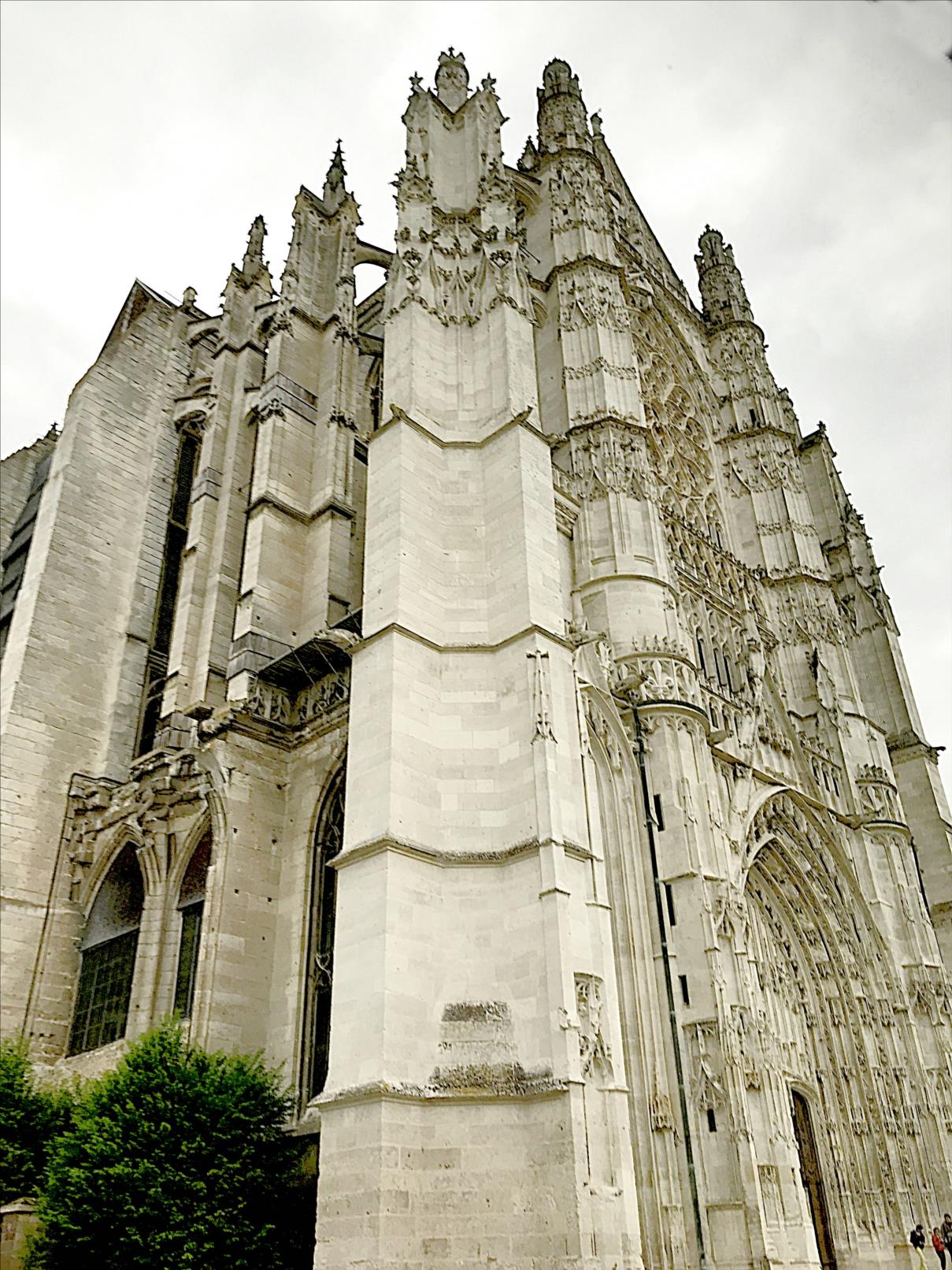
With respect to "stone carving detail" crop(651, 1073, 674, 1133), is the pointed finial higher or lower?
higher

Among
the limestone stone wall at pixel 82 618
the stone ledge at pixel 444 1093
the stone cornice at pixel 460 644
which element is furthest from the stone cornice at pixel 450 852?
the limestone stone wall at pixel 82 618

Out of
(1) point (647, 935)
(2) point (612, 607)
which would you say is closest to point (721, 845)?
(1) point (647, 935)

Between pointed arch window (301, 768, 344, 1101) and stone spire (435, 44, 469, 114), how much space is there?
459 inches

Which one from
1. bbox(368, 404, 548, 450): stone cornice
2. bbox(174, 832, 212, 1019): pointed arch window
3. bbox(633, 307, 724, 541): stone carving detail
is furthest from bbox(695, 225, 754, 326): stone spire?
bbox(174, 832, 212, 1019): pointed arch window

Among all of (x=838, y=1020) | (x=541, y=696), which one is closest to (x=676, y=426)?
(x=838, y=1020)

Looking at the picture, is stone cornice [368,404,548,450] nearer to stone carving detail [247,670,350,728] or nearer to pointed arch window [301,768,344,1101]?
stone carving detail [247,670,350,728]

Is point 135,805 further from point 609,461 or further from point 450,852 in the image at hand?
point 609,461

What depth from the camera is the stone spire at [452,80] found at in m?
17.3

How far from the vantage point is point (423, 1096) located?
852 cm

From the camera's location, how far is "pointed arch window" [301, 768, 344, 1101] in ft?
37.8

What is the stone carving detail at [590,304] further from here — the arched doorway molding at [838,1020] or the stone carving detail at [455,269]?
the arched doorway molding at [838,1020]

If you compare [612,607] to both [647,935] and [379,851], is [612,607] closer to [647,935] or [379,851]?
[647,935]

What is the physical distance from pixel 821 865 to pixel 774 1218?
7.25 meters

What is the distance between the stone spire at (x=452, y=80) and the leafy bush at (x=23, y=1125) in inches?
613
